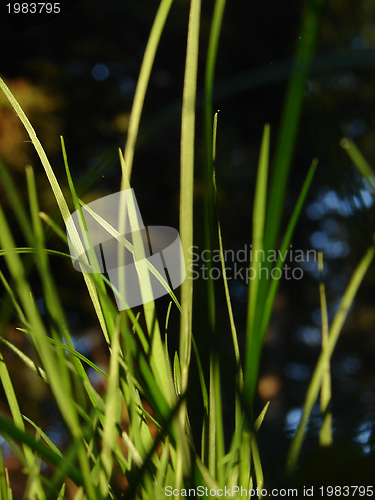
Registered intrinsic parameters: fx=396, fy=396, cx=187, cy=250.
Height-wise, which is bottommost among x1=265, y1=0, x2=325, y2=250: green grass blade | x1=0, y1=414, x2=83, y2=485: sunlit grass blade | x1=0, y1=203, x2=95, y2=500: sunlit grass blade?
x1=0, y1=414, x2=83, y2=485: sunlit grass blade

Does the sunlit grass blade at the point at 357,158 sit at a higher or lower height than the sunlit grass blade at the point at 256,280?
higher

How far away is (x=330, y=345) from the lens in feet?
0.29

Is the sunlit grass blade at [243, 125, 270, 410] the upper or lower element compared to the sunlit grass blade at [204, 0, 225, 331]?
lower

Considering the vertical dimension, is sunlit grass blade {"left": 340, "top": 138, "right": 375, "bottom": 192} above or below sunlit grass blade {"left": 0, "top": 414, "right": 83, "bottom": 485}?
above

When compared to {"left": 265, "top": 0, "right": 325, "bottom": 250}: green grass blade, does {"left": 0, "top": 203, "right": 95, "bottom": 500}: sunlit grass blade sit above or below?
below

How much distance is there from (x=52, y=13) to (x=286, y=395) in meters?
1.24

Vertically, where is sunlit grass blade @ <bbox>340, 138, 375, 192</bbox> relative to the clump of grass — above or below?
above

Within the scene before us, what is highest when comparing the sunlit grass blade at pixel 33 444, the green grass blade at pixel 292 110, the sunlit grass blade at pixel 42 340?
the green grass blade at pixel 292 110

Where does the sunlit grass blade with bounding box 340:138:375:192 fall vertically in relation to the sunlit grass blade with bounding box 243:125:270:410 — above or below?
above

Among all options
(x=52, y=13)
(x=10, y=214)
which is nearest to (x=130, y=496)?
(x=52, y=13)

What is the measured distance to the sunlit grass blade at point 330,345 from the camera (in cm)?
8

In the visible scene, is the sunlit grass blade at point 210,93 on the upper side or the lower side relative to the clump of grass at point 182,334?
upper

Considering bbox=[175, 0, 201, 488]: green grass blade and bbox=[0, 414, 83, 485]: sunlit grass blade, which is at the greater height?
bbox=[175, 0, 201, 488]: green grass blade

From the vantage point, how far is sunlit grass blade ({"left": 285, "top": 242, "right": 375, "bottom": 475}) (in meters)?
0.08
